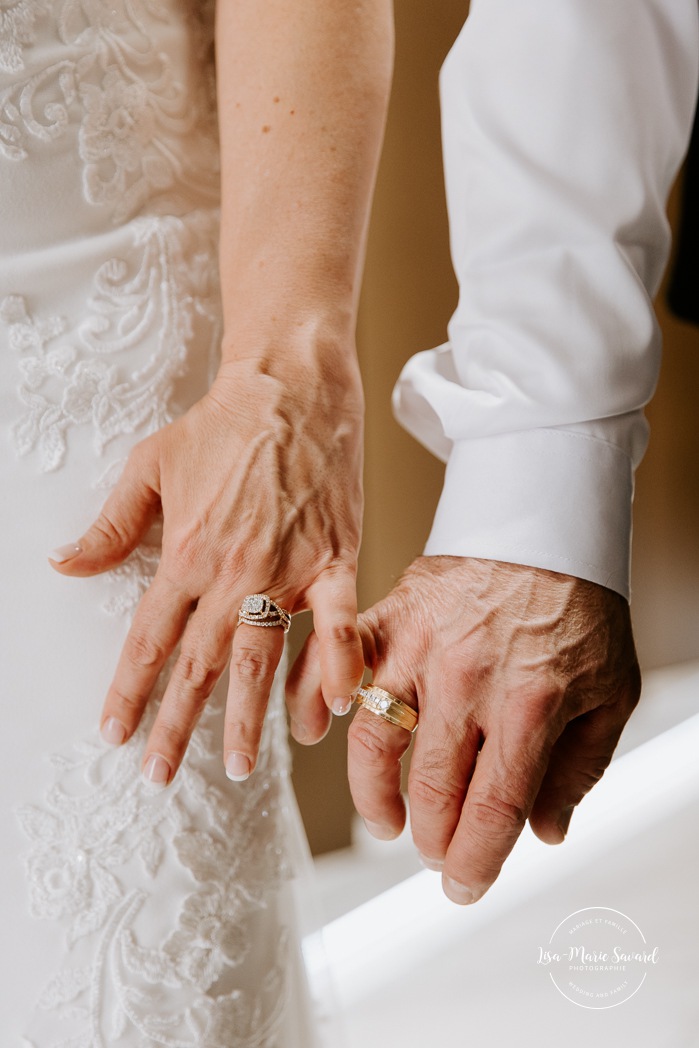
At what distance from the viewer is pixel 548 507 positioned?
601 millimetres

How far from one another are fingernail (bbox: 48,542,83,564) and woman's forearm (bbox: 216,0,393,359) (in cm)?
19

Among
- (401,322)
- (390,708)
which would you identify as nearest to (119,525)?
(390,708)

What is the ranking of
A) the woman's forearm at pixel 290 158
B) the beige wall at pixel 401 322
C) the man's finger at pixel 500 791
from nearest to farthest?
the man's finger at pixel 500 791 → the woman's forearm at pixel 290 158 → the beige wall at pixel 401 322

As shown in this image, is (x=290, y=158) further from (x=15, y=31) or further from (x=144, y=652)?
(x=144, y=652)

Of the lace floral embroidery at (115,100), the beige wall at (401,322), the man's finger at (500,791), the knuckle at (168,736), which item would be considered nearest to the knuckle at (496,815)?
the man's finger at (500,791)

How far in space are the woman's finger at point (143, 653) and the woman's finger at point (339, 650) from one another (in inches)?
3.8

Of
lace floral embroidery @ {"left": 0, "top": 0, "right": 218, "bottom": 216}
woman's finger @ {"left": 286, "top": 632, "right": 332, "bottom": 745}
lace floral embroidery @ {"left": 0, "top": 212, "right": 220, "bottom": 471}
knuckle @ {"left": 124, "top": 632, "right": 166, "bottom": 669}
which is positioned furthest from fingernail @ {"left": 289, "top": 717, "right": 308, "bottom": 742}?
lace floral embroidery @ {"left": 0, "top": 0, "right": 218, "bottom": 216}

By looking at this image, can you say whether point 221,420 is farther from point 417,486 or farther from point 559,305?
point 417,486

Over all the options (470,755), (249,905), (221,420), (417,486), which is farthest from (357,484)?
(417,486)

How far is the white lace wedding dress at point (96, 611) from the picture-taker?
23.0 inches

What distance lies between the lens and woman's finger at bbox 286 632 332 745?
60 centimetres

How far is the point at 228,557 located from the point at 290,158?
12.9 inches

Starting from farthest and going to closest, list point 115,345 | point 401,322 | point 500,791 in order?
point 401,322 → point 115,345 → point 500,791

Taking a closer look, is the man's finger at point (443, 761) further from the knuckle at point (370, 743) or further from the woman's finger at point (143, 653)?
the woman's finger at point (143, 653)
